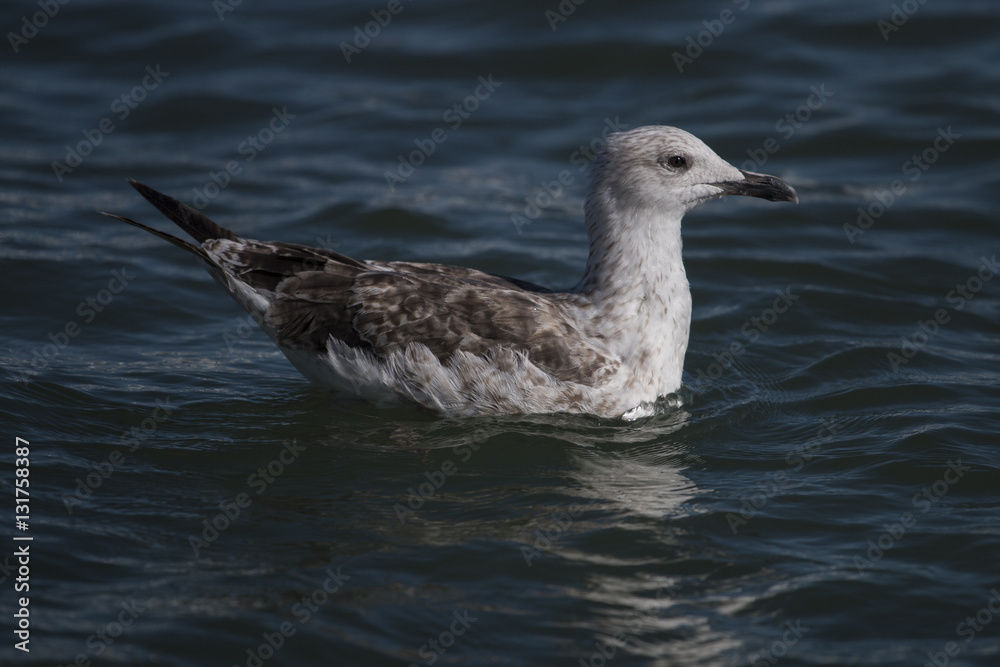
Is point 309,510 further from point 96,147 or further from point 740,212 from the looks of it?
point 96,147

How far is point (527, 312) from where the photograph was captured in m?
7.30

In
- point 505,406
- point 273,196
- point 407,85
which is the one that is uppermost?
point 407,85

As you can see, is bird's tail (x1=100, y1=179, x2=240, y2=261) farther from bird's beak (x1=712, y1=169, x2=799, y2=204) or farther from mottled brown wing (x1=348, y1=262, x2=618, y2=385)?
bird's beak (x1=712, y1=169, x2=799, y2=204)

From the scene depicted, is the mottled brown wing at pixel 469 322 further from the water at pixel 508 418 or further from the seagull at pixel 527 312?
the water at pixel 508 418

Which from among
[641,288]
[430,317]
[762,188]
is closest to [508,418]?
[430,317]

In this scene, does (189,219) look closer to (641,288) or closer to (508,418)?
(508,418)

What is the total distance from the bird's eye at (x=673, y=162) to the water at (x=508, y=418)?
1608 millimetres

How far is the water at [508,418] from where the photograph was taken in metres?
5.62

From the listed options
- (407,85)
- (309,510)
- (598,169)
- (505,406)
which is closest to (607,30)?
(407,85)

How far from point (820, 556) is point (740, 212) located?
576 centimetres

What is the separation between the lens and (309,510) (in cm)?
641

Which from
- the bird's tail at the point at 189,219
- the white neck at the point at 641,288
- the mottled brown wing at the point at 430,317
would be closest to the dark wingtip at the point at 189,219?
the bird's tail at the point at 189,219

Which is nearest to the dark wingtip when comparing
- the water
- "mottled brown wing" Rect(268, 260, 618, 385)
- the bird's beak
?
"mottled brown wing" Rect(268, 260, 618, 385)

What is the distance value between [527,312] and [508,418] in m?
0.67
